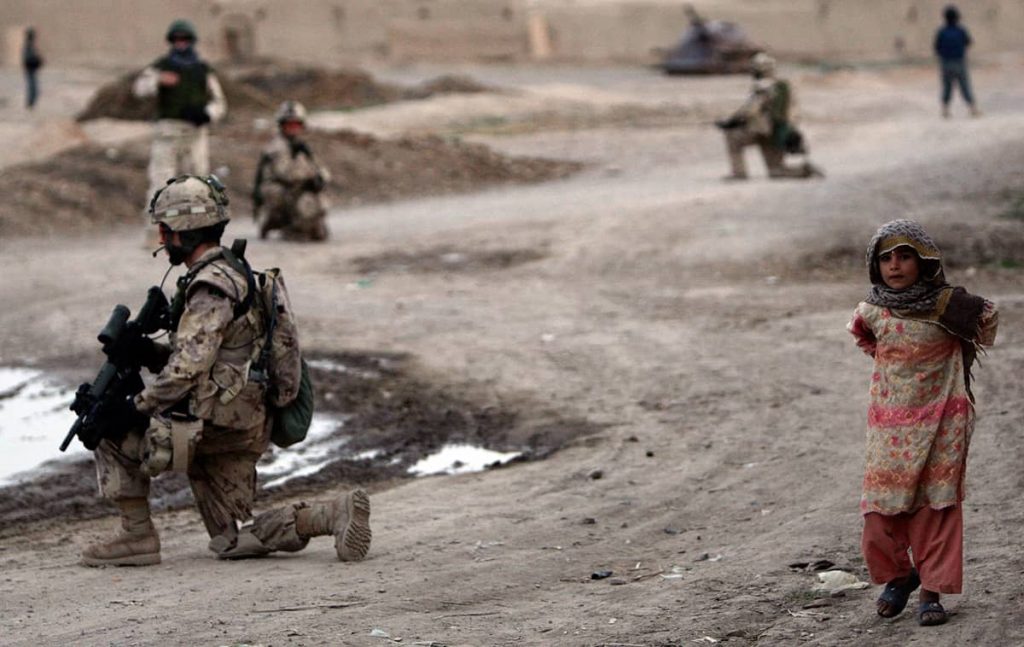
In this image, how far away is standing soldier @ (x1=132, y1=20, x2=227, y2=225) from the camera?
15.5 m

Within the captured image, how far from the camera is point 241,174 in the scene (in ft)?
68.8

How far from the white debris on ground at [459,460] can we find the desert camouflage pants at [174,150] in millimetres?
6858

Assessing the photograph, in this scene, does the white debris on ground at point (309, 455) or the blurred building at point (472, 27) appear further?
the blurred building at point (472, 27)

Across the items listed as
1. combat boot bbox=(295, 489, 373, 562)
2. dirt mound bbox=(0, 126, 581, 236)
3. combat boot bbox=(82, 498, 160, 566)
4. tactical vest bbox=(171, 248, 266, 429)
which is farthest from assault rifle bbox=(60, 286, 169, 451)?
dirt mound bbox=(0, 126, 581, 236)

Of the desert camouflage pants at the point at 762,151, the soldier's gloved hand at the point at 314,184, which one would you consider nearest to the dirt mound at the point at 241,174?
the soldier's gloved hand at the point at 314,184

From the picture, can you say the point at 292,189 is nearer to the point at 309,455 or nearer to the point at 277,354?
the point at 309,455

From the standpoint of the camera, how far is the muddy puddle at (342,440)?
878 cm

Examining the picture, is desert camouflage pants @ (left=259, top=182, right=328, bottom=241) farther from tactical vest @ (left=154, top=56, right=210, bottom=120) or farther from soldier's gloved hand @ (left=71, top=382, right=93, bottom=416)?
soldier's gloved hand @ (left=71, top=382, right=93, bottom=416)

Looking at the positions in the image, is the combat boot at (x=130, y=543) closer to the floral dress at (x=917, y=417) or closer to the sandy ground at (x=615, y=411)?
the sandy ground at (x=615, y=411)

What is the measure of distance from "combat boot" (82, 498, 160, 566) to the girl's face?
3098 mm

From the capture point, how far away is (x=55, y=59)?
4100 centimetres

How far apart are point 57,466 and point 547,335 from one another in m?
4.24

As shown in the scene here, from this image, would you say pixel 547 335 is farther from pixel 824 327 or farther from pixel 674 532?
pixel 674 532

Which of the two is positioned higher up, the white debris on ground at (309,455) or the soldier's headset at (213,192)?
the soldier's headset at (213,192)
